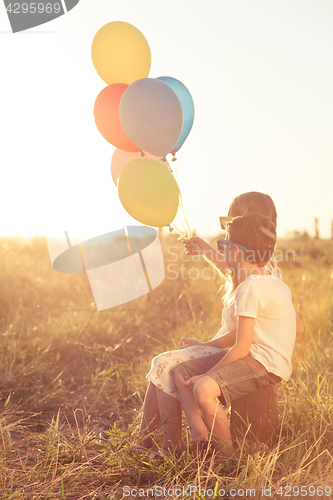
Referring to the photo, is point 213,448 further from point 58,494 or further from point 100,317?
point 100,317

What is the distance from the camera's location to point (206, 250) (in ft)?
7.24

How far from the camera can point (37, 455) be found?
1959 mm

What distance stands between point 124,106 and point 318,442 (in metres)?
1.87

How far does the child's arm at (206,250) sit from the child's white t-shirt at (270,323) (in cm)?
38

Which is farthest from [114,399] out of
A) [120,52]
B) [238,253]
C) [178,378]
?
[120,52]

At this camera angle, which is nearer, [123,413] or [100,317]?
[123,413]

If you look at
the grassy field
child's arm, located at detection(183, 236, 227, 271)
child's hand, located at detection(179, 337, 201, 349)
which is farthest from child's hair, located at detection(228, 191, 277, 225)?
the grassy field

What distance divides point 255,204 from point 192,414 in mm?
1061

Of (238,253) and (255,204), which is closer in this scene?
(238,253)

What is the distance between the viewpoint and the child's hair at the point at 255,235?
5.98 ft

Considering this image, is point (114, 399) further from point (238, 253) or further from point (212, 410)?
point (238, 253)

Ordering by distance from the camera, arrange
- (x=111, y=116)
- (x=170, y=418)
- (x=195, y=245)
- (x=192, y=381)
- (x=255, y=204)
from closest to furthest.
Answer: (x=192, y=381), (x=170, y=418), (x=255, y=204), (x=195, y=245), (x=111, y=116)

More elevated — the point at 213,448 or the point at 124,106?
the point at 124,106

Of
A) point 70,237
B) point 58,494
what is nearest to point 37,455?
point 58,494
